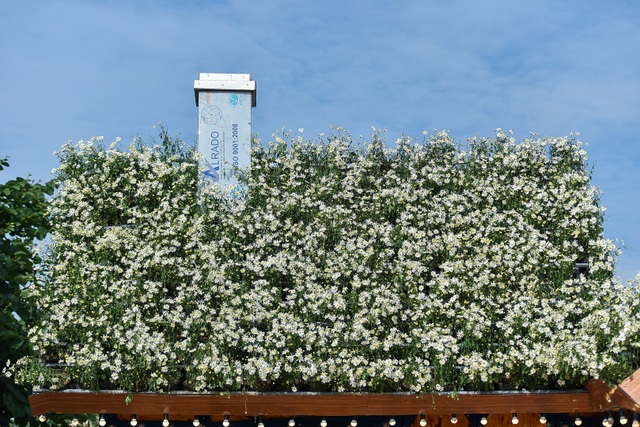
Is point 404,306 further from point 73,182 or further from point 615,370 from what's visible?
point 73,182

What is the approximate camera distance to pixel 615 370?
10.0m

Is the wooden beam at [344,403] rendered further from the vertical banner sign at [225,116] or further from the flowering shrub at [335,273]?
the vertical banner sign at [225,116]

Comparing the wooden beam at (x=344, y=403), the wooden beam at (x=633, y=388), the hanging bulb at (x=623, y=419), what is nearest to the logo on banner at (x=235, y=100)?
the wooden beam at (x=344, y=403)

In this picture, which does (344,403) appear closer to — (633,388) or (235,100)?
(633,388)

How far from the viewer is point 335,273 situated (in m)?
11.5

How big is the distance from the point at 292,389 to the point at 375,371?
1.20 meters

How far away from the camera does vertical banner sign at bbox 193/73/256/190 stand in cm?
1375

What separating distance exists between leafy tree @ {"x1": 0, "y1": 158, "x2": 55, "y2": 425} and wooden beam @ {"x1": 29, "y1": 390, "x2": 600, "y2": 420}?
101 inches

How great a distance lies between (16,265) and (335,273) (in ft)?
20.7

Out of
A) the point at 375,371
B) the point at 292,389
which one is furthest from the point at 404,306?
the point at 292,389

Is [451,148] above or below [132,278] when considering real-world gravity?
above

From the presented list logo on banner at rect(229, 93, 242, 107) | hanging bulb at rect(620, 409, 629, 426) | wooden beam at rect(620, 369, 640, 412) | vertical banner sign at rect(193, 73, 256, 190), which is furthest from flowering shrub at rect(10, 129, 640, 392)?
logo on banner at rect(229, 93, 242, 107)

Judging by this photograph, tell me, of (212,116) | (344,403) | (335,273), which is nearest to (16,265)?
(212,116)

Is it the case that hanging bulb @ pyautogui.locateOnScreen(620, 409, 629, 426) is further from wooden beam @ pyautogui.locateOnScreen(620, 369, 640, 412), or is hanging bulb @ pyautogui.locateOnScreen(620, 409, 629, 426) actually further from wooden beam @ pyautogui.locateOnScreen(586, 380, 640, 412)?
wooden beam @ pyautogui.locateOnScreen(620, 369, 640, 412)
